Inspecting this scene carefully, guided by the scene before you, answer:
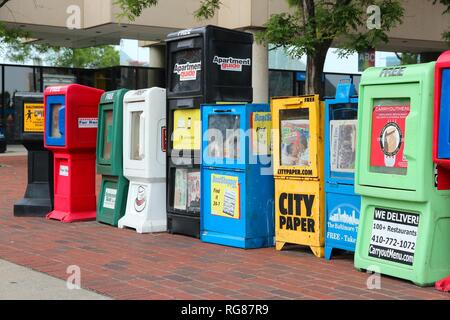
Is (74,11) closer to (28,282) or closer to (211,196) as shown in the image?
(211,196)

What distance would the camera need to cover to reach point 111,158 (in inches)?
355

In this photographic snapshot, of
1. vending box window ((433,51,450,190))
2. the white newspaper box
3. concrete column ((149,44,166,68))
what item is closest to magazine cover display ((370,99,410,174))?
vending box window ((433,51,450,190))

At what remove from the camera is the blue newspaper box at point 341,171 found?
21.5 ft

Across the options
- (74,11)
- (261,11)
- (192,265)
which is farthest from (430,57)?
(192,265)

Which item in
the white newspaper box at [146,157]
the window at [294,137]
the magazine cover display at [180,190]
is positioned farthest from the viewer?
the white newspaper box at [146,157]

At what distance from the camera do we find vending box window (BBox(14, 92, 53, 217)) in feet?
32.1

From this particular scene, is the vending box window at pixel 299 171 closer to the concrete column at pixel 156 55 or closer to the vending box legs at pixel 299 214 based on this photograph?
the vending box legs at pixel 299 214

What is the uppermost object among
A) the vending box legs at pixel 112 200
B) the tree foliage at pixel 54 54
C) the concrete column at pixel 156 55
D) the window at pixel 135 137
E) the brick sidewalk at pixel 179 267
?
the tree foliage at pixel 54 54

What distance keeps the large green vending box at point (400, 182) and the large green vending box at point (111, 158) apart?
3.80 metres

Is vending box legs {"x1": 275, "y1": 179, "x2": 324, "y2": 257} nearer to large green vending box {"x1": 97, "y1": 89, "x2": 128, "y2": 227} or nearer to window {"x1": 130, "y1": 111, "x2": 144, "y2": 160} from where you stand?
window {"x1": 130, "y1": 111, "x2": 144, "y2": 160}

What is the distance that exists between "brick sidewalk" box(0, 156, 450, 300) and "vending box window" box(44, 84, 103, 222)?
0.71 m

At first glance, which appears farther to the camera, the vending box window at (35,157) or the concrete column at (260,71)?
the concrete column at (260,71)

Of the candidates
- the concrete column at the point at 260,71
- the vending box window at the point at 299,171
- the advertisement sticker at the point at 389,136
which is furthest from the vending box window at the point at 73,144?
the concrete column at the point at 260,71
